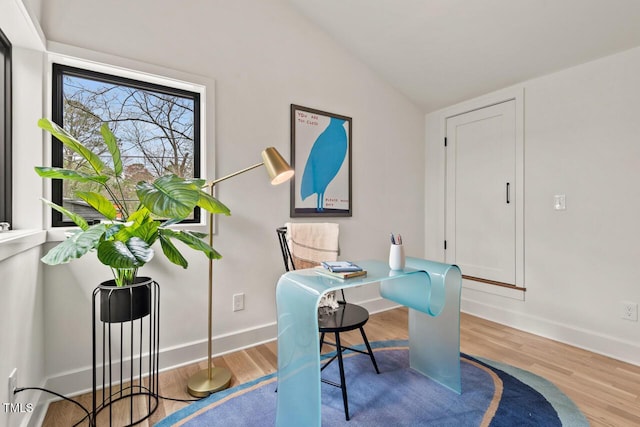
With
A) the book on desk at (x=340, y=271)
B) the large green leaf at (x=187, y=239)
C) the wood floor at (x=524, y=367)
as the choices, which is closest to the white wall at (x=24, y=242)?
the wood floor at (x=524, y=367)

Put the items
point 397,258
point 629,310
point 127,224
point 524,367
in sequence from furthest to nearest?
point 629,310 → point 524,367 → point 397,258 → point 127,224

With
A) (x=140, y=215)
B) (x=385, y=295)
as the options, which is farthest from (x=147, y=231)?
(x=385, y=295)

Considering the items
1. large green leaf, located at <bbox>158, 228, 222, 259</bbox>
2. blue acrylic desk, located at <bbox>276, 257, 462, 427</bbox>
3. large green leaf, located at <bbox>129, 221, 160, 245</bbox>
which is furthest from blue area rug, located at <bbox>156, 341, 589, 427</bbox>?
large green leaf, located at <bbox>129, 221, 160, 245</bbox>

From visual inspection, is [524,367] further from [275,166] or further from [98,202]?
[98,202]

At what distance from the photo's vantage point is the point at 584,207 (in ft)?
7.84

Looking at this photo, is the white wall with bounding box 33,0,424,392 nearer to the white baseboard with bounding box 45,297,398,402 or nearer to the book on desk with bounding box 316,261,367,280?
the white baseboard with bounding box 45,297,398,402

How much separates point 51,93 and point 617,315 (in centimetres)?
390

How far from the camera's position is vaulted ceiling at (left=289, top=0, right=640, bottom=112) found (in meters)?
2.09

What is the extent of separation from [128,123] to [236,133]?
69cm

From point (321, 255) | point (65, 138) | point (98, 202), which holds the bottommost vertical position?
point (321, 255)

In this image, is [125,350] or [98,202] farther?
[125,350]

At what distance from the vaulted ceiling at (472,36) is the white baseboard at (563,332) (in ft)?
6.76

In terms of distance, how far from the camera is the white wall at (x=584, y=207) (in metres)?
2.20

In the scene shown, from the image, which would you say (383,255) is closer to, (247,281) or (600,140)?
(247,281)
